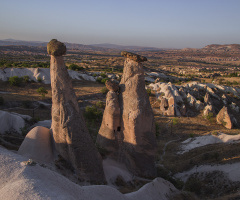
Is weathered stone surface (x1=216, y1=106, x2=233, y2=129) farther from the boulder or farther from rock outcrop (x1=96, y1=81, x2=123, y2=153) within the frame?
the boulder

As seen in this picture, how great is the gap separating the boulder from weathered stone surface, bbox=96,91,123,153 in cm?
306

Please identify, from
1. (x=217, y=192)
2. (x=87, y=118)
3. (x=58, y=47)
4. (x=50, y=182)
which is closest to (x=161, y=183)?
(x=217, y=192)

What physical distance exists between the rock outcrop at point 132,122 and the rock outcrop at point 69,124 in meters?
2.44

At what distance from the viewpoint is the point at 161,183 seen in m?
9.01

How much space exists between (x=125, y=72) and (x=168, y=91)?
23095 mm

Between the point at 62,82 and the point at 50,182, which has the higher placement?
the point at 62,82

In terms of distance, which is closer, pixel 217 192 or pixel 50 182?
pixel 50 182

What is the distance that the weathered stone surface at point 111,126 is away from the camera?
10.9 m

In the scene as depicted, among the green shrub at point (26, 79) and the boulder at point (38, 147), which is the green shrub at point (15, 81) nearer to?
the green shrub at point (26, 79)

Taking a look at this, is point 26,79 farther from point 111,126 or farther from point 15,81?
point 111,126

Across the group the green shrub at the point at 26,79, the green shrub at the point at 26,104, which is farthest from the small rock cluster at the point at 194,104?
the green shrub at the point at 26,79

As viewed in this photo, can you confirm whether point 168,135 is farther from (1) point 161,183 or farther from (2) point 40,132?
(2) point 40,132

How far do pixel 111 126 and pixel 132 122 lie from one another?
4.44 ft

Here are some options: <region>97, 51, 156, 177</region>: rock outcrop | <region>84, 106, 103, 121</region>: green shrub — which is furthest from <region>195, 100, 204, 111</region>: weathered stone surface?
<region>97, 51, 156, 177</region>: rock outcrop
